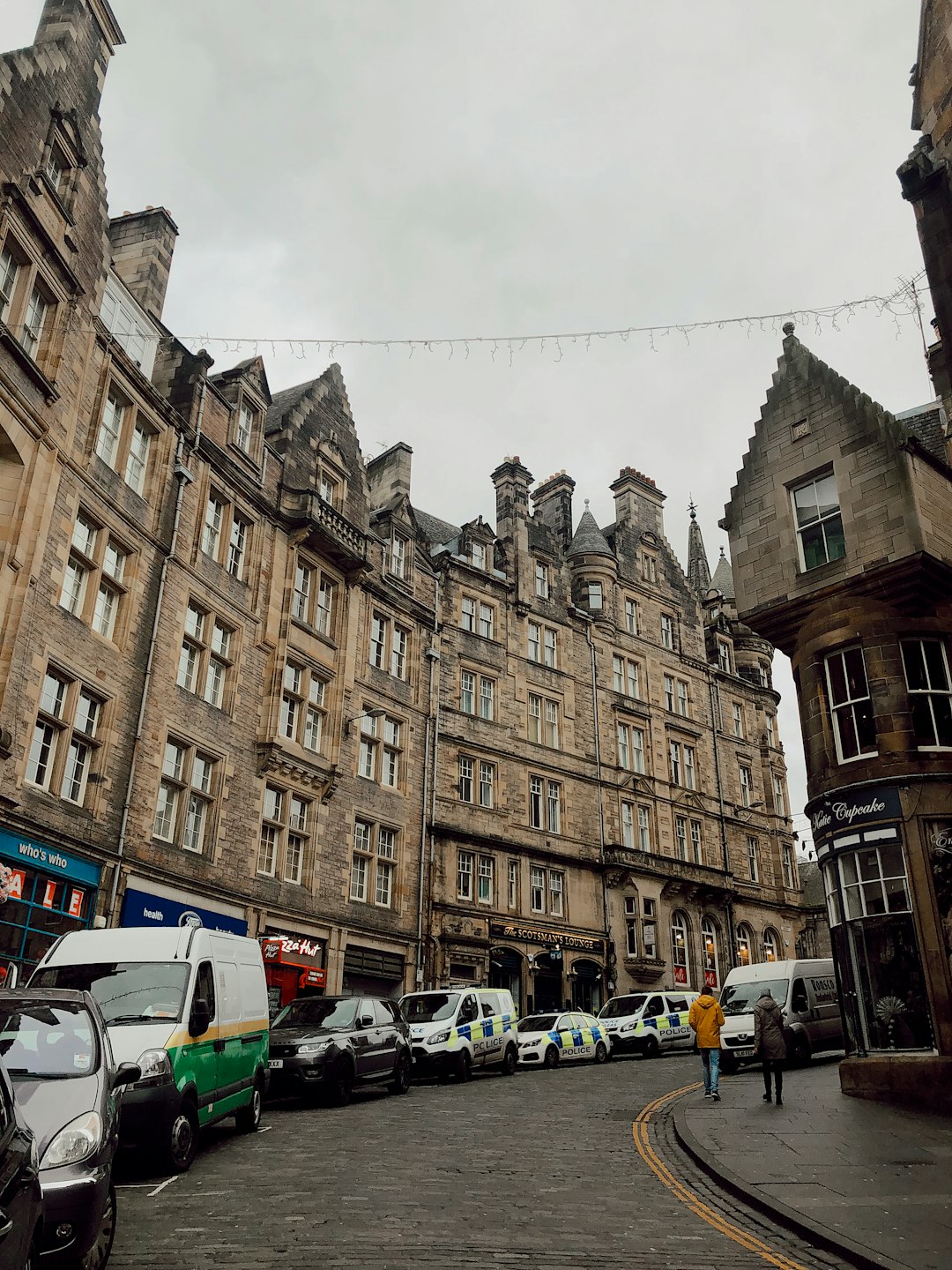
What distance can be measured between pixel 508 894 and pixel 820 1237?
2673 centimetres

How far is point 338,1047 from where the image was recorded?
614 inches

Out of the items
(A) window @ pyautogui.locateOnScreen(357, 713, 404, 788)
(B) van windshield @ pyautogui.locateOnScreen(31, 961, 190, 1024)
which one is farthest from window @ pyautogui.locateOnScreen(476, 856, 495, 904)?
(B) van windshield @ pyautogui.locateOnScreen(31, 961, 190, 1024)

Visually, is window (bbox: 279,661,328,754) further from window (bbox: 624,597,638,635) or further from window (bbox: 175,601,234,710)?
window (bbox: 624,597,638,635)

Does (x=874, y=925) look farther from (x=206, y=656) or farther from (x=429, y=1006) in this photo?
(x=206, y=656)

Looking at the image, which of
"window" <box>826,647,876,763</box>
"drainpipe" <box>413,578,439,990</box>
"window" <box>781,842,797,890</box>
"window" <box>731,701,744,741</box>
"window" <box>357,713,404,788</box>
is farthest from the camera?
"window" <box>731,701,744,741</box>

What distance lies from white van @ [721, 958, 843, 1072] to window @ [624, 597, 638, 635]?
19.6 m

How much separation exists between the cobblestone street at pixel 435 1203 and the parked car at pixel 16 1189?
2313 mm

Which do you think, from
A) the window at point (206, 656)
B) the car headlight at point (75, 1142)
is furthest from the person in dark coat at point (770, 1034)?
the window at point (206, 656)

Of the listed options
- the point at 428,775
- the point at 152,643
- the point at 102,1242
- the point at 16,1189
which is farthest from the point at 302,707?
the point at 16,1189

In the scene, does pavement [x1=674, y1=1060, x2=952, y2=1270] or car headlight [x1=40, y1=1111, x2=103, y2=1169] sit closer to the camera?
car headlight [x1=40, y1=1111, x2=103, y2=1169]

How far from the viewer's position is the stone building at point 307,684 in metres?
19.8

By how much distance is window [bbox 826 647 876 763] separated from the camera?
57.5ft

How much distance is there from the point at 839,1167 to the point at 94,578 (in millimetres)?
17523

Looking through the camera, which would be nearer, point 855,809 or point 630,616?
point 855,809
